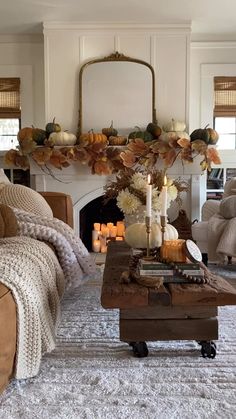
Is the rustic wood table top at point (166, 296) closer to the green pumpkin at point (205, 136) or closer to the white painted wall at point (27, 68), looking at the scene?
the green pumpkin at point (205, 136)

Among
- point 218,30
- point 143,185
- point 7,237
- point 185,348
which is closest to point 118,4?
point 218,30

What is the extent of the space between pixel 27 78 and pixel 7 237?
3354 mm

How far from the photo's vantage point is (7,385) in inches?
68.1

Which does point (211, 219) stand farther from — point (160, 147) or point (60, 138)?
point (60, 138)

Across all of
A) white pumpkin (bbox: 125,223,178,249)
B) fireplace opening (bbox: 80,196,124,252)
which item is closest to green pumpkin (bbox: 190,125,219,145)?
fireplace opening (bbox: 80,196,124,252)

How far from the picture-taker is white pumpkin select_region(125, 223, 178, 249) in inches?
95.0

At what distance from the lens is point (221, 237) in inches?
141

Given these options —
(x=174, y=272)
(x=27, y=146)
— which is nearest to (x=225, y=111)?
(x=27, y=146)

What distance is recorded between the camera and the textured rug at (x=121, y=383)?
1.56 metres

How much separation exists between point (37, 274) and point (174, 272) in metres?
0.64

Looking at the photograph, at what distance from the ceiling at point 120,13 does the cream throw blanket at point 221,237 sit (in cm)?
216

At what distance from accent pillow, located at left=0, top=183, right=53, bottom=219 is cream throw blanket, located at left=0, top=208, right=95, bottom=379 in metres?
0.16

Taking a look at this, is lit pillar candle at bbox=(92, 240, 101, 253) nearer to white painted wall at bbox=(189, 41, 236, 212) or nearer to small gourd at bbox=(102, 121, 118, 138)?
small gourd at bbox=(102, 121, 118, 138)

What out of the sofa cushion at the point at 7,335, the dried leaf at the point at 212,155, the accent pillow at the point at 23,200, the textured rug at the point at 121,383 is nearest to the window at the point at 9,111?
the dried leaf at the point at 212,155
